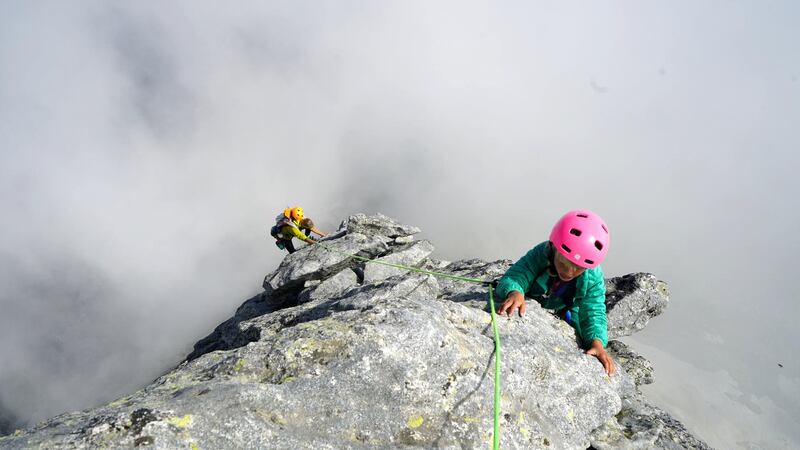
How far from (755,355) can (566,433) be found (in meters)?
215

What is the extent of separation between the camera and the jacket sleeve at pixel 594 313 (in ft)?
23.0

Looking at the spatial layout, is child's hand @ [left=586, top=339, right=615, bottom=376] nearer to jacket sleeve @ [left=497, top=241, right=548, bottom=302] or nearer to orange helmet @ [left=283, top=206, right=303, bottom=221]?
jacket sleeve @ [left=497, top=241, right=548, bottom=302]

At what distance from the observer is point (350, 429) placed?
14.2ft

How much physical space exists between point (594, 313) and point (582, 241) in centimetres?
157

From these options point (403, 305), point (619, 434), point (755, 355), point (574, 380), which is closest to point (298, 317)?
point (403, 305)

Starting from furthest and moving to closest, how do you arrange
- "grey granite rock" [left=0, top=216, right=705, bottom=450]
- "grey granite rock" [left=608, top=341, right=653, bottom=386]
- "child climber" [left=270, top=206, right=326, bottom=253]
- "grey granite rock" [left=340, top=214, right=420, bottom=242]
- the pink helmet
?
"grey granite rock" [left=340, top=214, right=420, bottom=242] < "child climber" [left=270, top=206, right=326, bottom=253] < "grey granite rock" [left=608, top=341, right=653, bottom=386] < the pink helmet < "grey granite rock" [left=0, top=216, right=705, bottom=450]

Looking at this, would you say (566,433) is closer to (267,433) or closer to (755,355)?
(267,433)

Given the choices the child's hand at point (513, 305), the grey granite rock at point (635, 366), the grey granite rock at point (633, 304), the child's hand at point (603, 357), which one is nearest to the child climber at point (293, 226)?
the grey granite rock at point (633, 304)

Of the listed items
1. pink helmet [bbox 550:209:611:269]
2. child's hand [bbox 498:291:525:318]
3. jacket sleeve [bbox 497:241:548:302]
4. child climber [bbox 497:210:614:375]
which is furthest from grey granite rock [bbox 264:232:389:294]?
pink helmet [bbox 550:209:611:269]

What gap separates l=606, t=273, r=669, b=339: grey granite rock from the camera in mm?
11656

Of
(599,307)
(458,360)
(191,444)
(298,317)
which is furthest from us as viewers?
(298,317)

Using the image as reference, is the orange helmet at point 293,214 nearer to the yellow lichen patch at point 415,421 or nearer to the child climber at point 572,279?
the child climber at point 572,279

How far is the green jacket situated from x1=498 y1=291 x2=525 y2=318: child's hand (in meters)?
0.31

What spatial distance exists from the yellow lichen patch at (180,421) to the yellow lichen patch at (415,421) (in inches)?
91.7
